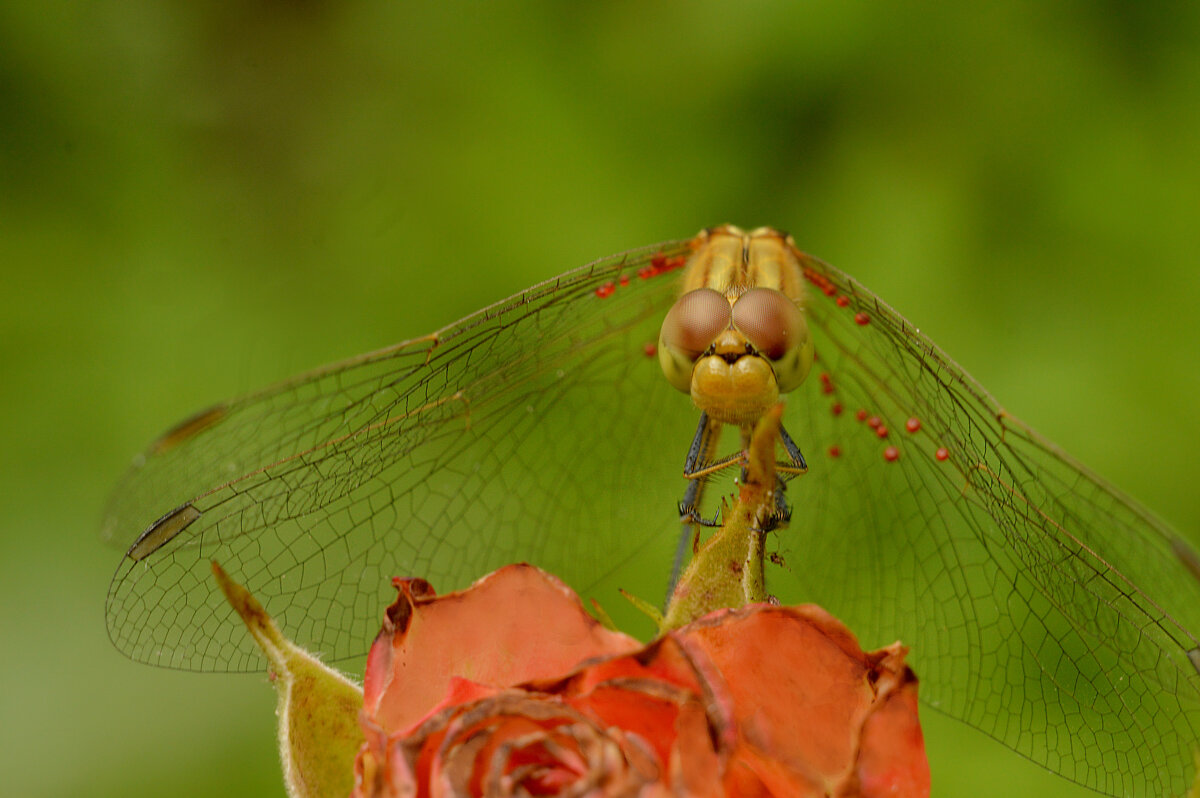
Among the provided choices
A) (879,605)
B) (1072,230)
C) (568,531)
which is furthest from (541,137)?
(879,605)

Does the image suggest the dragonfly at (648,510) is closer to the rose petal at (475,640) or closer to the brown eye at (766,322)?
the brown eye at (766,322)

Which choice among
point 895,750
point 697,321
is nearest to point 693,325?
point 697,321

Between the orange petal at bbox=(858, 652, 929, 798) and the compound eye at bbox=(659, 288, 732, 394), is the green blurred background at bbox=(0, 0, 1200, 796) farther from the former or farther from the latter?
the orange petal at bbox=(858, 652, 929, 798)

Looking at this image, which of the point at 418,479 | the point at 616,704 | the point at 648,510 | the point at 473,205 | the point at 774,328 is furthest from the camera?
the point at 473,205

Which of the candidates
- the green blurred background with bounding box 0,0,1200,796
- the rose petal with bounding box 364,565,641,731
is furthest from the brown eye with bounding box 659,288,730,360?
the green blurred background with bounding box 0,0,1200,796

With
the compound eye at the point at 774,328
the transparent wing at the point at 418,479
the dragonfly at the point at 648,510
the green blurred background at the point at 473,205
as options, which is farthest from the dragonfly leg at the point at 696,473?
the green blurred background at the point at 473,205

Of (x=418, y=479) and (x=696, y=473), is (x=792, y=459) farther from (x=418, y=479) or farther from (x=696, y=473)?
(x=418, y=479)
